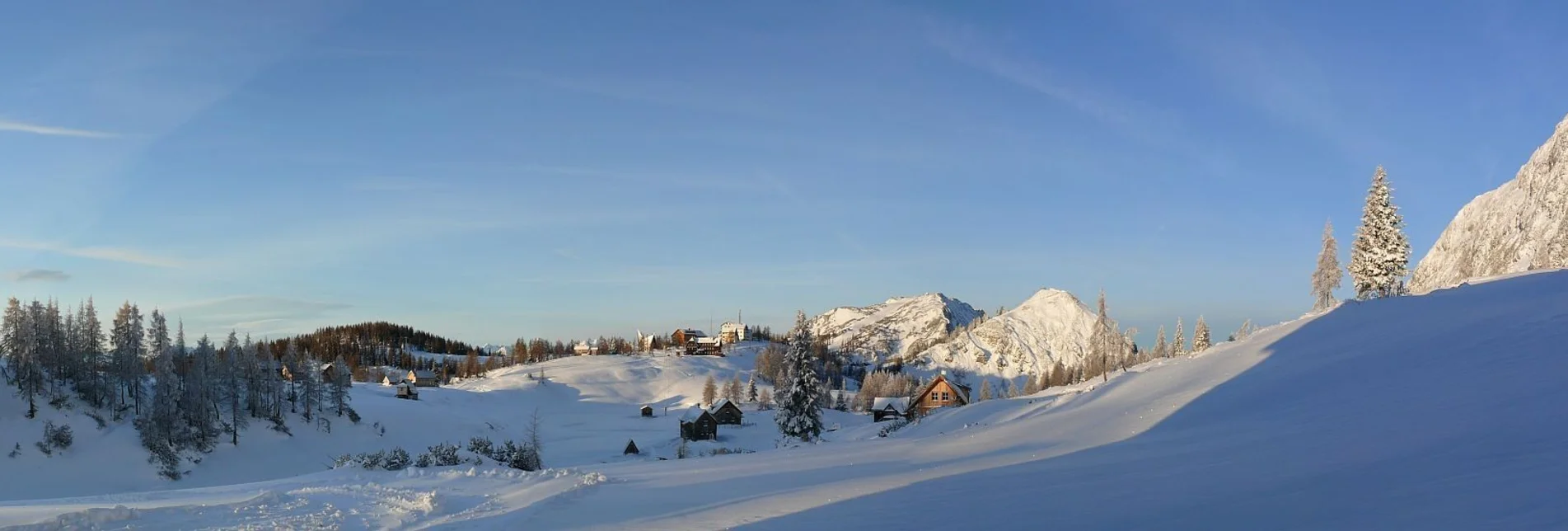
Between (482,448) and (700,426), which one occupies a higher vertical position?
(482,448)

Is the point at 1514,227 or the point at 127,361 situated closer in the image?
the point at 127,361

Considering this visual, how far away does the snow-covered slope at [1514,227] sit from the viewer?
441 feet

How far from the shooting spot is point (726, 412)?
97625mm

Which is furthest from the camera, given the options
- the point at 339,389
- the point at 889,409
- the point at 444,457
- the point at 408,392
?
the point at 408,392

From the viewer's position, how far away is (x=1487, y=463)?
32.5 ft

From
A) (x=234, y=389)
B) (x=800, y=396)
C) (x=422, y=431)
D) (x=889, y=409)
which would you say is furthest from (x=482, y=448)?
(x=889, y=409)

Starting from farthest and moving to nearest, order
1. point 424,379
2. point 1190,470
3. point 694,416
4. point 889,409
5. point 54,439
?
point 424,379, point 889,409, point 694,416, point 54,439, point 1190,470

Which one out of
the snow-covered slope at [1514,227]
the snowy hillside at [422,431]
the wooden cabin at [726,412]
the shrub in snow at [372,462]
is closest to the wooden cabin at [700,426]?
the snowy hillside at [422,431]

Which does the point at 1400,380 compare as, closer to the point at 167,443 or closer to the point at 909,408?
the point at 909,408

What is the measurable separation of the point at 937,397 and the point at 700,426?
1099 inches

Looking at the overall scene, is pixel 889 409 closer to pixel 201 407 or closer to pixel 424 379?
pixel 201 407

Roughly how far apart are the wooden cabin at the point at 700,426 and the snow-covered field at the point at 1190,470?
56256 mm

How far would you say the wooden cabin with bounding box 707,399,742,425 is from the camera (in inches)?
3807

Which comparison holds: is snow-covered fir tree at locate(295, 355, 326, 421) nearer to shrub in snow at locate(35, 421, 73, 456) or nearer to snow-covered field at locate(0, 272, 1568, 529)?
shrub in snow at locate(35, 421, 73, 456)
